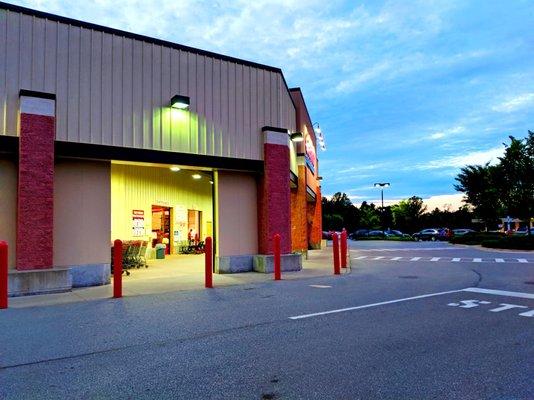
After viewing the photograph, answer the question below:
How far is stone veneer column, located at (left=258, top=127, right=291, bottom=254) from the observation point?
1460 centimetres

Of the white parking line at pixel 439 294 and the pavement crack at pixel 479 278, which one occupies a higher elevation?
the white parking line at pixel 439 294

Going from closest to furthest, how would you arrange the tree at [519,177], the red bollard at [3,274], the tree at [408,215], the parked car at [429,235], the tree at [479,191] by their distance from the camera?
the red bollard at [3,274], the tree at [519,177], the tree at [479,191], the parked car at [429,235], the tree at [408,215]

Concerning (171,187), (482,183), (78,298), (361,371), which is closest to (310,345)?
(361,371)

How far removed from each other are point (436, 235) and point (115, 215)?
139ft

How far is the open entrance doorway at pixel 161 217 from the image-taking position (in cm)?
1658

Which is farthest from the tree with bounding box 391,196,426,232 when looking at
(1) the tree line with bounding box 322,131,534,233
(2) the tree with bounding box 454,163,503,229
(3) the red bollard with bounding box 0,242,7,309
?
(3) the red bollard with bounding box 0,242,7,309

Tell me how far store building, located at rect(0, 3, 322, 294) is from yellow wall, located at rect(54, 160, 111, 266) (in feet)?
0.09

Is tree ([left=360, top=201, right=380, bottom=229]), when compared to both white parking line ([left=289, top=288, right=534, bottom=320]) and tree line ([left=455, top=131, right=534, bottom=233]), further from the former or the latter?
white parking line ([left=289, top=288, right=534, bottom=320])

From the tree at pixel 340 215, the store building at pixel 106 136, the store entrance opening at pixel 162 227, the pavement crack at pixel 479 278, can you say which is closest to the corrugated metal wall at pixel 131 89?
the store building at pixel 106 136

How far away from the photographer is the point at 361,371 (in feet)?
15.1

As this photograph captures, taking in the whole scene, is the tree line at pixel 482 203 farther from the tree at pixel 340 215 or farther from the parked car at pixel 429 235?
the parked car at pixel 429 235

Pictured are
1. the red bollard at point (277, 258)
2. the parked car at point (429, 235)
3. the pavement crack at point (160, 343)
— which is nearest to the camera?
the pavement crack at point (160, 343)

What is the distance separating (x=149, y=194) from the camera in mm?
21156

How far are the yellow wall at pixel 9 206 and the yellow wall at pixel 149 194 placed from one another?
25.8 feet
